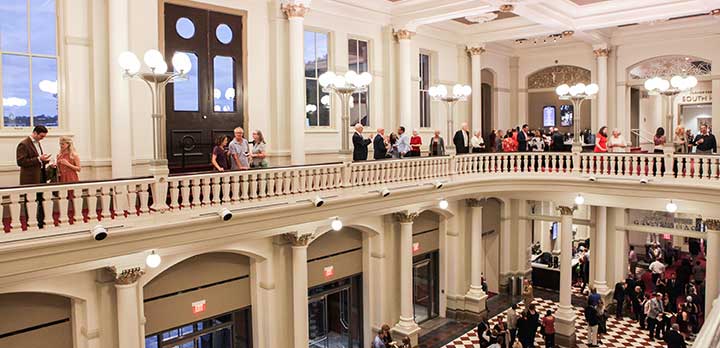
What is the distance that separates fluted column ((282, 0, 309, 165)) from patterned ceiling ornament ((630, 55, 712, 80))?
40.5 feet

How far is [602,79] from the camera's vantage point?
19.2 m

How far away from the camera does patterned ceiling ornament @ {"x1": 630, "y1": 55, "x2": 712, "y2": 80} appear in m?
18.5

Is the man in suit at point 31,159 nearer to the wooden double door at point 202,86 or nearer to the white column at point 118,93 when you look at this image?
the white column at point 118,93

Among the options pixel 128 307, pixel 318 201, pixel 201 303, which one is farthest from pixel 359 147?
pixel 128 307

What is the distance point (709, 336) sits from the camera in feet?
8.91

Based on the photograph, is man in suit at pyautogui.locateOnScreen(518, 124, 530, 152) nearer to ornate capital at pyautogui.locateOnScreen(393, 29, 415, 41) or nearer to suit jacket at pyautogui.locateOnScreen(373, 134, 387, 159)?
ornate capital at pyautogui.locateOnScreen(393, 29, 415, 41)

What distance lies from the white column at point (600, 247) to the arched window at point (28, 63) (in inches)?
618

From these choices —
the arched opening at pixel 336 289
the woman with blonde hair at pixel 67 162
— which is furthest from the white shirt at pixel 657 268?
the woman with blonde hair at pixel 67 162

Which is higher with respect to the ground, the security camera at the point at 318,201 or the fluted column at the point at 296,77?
the fluted column at the point at 296,77

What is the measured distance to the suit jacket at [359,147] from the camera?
1273cm

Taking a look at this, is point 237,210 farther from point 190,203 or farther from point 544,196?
point 544,196

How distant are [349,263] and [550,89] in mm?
11459

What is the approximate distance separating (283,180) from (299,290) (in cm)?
256

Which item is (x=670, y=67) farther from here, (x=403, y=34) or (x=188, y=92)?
(x=188, y=92)
